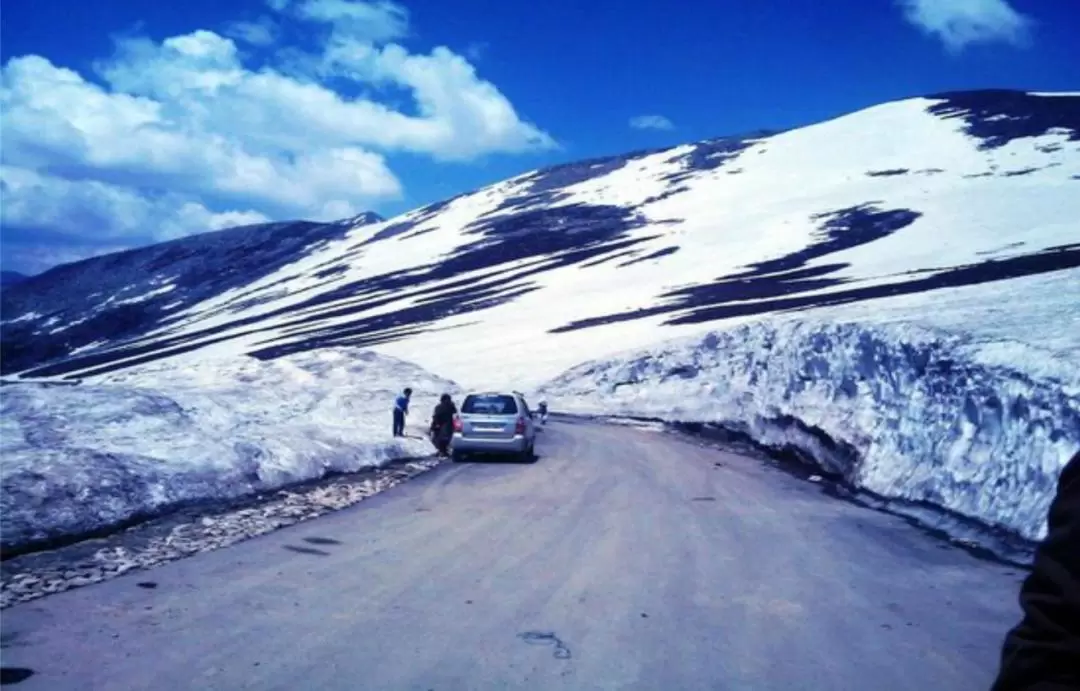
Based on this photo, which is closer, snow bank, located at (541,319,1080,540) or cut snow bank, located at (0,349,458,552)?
cut snow bank, located at (0,349,458,552)

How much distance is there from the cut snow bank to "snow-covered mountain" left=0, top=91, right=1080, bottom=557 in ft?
1.65

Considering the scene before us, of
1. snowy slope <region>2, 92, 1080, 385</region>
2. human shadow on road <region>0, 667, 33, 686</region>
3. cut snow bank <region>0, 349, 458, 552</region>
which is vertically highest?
snowy slope <region>2, 92, 1080, 385</region>

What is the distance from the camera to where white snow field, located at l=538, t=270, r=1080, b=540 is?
34.6 ft

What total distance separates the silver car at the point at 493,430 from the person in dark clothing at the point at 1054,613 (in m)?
18.1

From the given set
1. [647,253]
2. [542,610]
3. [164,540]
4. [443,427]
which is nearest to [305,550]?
[164,540]

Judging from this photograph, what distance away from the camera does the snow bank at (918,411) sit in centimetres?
1042

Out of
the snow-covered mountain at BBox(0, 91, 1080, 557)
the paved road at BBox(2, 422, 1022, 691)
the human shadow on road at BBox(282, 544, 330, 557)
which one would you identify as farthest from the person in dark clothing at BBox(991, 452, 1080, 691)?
the snow-covered mountain at BBox(0, 91, 1080, 557)

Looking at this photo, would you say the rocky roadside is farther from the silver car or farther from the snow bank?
the snow bank

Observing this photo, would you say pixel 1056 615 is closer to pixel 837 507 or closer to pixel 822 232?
pixel 837 507

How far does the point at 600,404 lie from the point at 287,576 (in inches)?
1240

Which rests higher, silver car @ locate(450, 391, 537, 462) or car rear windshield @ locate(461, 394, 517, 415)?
car rear windshield @ locate(461, 394, 517, 415)

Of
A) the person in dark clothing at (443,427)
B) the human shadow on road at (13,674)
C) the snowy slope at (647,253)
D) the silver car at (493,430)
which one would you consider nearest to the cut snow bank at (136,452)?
the person in dark clothing at (443,427)

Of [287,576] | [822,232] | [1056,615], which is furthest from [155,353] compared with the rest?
[1056,615]

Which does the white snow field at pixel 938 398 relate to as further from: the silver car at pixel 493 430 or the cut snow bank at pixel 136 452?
the cut snow bank at pixel 136 452
